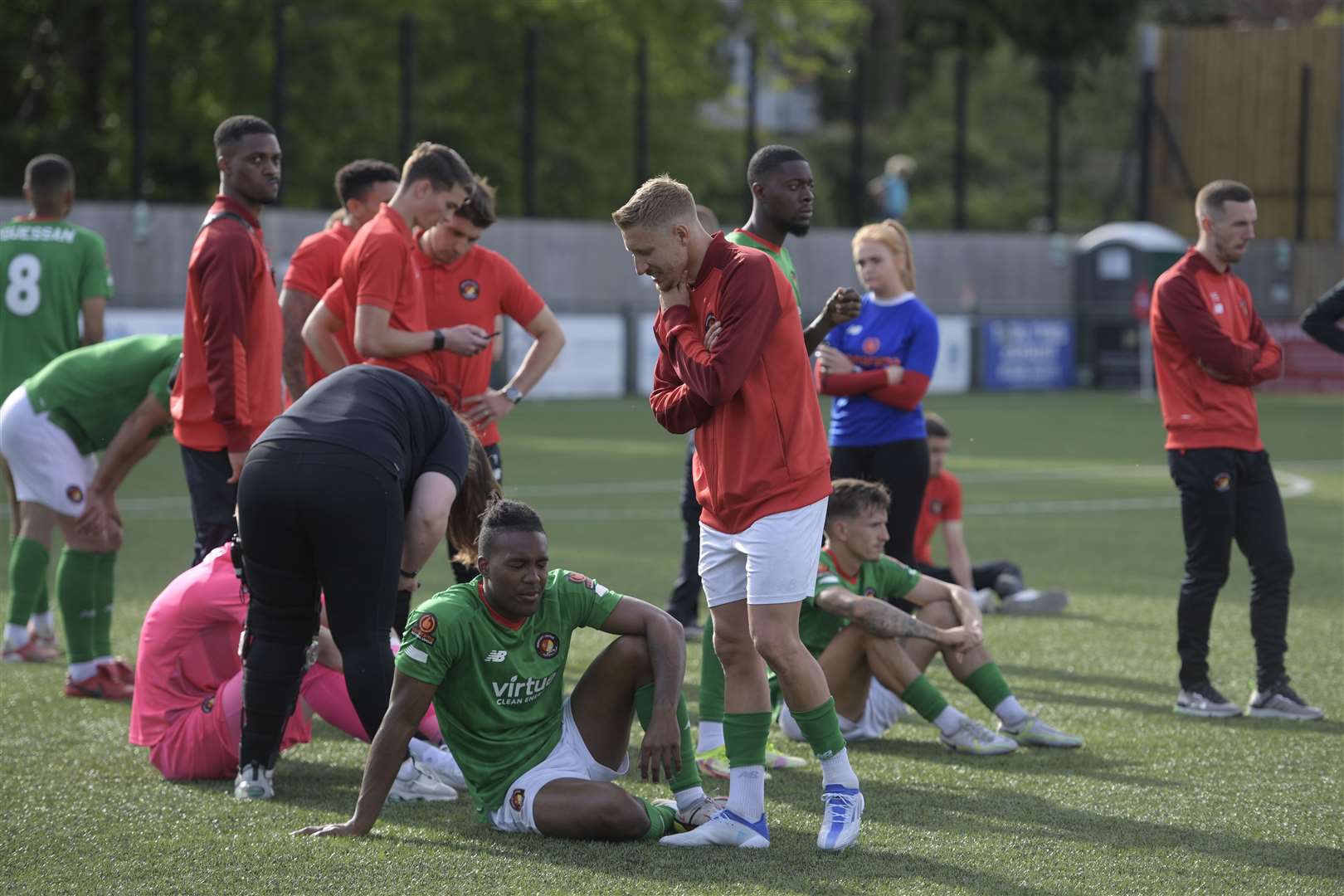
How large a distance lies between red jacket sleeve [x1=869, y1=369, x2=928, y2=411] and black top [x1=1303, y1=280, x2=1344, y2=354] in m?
1.59

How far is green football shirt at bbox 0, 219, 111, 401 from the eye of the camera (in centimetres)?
887

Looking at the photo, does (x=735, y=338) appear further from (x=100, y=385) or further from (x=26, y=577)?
(x=26, y=577)

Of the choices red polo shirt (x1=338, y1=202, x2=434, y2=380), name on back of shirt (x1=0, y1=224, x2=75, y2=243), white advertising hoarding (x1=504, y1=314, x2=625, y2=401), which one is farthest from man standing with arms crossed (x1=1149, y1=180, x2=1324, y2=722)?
white advertising hoarding (x1=504, y1=314, x2=625, y2=401)

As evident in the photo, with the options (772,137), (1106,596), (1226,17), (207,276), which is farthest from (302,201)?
(1226,17)

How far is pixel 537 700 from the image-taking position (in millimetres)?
5359

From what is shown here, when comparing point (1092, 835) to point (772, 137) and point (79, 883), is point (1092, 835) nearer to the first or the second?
point (79, 883)

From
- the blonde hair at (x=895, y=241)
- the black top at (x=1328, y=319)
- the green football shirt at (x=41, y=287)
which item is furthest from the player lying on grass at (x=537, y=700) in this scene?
the green football shirt at (x=41, y=287)

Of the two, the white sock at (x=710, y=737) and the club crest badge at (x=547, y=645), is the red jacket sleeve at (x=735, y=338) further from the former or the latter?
the white sock at (x=710, y=737)

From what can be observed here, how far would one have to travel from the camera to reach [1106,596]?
34.0 feet

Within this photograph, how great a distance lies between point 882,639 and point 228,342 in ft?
8.42

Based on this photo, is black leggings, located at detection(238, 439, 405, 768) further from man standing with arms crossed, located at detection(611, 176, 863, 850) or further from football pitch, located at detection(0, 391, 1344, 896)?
man standing with arms crossed, located at detection(611, 176, 863, 850)

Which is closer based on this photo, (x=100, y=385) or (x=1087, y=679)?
(x=100, y=385)

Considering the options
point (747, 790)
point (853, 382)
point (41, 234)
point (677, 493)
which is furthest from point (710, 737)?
point (677, 493)

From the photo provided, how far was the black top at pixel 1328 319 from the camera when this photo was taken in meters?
7.31
